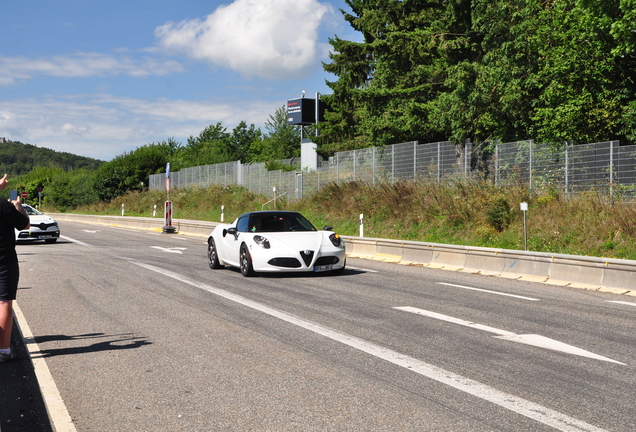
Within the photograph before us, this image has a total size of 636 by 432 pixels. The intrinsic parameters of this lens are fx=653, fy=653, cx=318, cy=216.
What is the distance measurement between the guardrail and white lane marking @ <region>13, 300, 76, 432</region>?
932 cm

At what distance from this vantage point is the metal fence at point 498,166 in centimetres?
1811

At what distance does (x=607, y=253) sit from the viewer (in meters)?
15.0

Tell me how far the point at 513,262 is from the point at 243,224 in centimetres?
585

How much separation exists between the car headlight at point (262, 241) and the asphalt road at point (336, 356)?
1133 mm

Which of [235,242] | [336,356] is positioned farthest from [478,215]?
[336,356]

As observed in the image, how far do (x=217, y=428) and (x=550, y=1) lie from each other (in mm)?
23918

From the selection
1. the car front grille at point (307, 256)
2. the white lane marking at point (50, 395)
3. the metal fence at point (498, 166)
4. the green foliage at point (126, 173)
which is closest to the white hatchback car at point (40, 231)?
the metal fence at point (498, 166)

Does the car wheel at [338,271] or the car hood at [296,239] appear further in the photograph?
the car wheel at [338,271]

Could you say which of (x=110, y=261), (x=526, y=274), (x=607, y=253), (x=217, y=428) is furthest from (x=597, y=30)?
(x=217, y=428)

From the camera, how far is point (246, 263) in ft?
43.1

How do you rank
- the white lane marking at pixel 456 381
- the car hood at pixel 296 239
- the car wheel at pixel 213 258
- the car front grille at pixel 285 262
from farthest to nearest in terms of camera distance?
the car wheel at pixel 213 258
the car hood at pixel 296 239
the car front grille at pixel 285 262
the white lane marking at pixel 456 381

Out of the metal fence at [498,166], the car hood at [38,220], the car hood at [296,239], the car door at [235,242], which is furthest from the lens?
the car hood at [38,220]

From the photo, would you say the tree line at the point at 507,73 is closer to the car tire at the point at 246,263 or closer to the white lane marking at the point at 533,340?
the car tire at the point at 246,263

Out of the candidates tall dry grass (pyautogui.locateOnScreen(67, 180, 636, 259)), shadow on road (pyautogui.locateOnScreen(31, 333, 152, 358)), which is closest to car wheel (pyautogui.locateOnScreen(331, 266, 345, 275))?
tall dry grass (pyautogui.locateOnScreen(67, 180, 636, 259))
